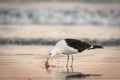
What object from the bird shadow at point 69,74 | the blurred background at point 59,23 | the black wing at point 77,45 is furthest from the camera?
the blurred background at point 59,23

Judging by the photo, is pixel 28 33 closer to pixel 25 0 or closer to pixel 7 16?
pixel 7 16

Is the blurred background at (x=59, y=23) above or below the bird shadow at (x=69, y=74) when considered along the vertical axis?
above

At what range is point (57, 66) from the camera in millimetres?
12883

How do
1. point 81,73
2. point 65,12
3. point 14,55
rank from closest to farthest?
point 81,73 < point 14,55 < point 65,12

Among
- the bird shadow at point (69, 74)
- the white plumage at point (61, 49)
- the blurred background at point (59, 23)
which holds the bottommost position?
the bird shadow at point (69, 74)

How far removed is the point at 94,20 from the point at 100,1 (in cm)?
1350

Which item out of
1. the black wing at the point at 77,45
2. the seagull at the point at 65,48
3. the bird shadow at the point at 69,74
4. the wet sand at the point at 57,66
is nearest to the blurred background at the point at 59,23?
the wet sand at the point at 57,66

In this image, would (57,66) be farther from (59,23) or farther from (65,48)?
(59,23)

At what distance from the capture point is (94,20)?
3209 centimetres

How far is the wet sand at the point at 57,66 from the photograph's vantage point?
36.8ft

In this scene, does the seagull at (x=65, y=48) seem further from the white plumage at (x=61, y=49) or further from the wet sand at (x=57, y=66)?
the wet sand at (x=57, y=66)

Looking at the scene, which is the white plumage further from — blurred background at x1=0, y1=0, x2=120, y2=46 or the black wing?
blurred background at x1=0, y1=0, x2=120, y2=46

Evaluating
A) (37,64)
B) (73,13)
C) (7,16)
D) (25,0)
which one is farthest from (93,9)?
(37,64)

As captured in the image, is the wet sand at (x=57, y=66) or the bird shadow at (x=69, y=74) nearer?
the bird shadow at (x=69, y=74)
